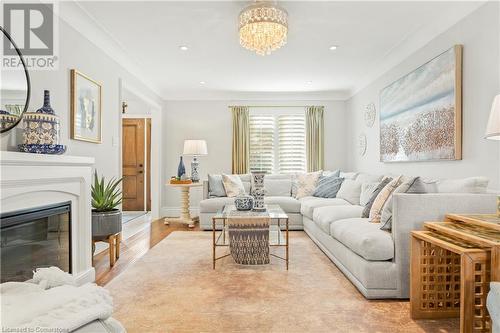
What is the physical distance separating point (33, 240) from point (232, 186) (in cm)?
353

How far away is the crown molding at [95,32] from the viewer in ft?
9.81

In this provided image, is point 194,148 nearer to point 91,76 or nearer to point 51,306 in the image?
point 91,76

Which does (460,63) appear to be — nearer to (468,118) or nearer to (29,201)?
(468,118)

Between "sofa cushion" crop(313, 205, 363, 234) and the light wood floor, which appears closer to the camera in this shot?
the light wood floor

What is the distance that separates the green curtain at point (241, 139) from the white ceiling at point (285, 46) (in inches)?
29.3

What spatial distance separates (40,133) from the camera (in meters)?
2.35

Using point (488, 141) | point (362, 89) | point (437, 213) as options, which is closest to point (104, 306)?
point (437, 213)

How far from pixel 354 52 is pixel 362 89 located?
5.07 feet

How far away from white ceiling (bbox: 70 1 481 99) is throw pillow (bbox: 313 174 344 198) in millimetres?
1722

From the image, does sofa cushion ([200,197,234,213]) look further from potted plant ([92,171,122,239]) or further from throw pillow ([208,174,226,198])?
potted plant ([92,171,122,239])

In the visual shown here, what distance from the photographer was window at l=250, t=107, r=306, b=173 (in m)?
6.64

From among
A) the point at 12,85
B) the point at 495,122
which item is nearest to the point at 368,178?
the point at 495,122

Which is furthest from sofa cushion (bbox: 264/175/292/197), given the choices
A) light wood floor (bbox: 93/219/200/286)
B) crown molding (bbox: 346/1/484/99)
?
crown molding (bbox: 346/1/484/99)

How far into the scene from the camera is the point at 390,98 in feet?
14.4
